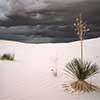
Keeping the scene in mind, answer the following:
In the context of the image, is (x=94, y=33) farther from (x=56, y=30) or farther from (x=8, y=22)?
(x=8, y=22)

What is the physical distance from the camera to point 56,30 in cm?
215

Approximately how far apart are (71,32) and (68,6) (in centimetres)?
24

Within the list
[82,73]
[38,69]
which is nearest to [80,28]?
[82,73]

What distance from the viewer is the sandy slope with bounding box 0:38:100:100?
210cm

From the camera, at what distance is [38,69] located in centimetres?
215

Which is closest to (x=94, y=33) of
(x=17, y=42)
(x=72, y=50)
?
(x=72, y=50)

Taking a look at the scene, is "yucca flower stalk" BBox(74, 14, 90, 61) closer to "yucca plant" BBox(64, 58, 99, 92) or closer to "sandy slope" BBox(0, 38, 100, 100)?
"sandy slope" BBox(0, 38, 100, 100)

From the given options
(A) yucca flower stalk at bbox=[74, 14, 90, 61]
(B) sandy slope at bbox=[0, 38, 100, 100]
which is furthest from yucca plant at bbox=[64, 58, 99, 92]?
(A) yucca flower stalk at bbox=[74, 14, 90, 61]

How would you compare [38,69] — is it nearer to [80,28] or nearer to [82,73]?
[82,73]

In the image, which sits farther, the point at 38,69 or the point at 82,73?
the point at 38,69

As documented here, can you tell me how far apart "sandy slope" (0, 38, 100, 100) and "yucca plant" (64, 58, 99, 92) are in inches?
2.0

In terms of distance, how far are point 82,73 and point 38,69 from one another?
0.41 metres

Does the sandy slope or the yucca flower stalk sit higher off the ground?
the yucca flower stalk

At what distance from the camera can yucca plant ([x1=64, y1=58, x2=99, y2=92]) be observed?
2.03 metres
